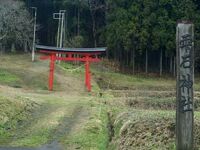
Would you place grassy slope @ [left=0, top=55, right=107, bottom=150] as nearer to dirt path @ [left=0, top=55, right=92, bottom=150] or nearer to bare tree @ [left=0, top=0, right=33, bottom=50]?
dirt path @ [left=0, top=55, right=92, bottom=150]

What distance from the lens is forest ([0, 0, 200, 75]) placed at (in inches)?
1422

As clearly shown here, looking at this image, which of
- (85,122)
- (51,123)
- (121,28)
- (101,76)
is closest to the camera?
(51,123)

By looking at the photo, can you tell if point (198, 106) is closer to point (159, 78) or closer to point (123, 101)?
point (123, 101)

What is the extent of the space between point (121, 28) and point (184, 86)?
1174 inches

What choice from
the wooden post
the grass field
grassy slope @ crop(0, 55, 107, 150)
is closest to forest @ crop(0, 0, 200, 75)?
the grass field

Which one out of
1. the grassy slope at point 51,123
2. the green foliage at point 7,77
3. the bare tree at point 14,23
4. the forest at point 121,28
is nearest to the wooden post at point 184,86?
the grassy slope at point 51,123

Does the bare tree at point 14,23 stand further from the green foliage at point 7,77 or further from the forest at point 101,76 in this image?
the green foliage at point 7,77

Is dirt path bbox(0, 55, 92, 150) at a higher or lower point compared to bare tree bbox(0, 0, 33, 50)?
lower

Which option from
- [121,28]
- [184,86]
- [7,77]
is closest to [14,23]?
[121,28]

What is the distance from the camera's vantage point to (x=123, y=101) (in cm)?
2142

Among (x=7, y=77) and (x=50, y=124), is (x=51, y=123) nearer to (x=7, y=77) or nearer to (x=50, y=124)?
(x=50, y=124)

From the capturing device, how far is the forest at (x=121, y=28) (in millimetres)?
36125

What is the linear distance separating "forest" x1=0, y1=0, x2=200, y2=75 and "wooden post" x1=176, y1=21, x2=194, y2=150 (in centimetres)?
2651

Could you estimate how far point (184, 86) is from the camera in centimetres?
778
